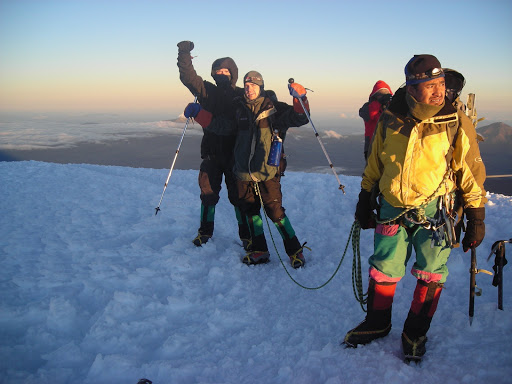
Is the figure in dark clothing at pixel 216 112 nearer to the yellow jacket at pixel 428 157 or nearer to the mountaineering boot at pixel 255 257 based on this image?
the mountaineering boot at pixel 255 257

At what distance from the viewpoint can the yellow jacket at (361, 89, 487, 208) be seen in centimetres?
281

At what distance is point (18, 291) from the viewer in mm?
4195

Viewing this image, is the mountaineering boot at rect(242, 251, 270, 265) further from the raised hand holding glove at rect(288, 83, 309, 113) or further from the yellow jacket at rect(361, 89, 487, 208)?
the yellow jacket at rect(361, 89, 487, 208)

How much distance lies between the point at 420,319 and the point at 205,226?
11.7 ft

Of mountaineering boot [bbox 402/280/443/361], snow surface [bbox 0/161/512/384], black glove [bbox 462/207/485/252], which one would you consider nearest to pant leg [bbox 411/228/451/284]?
mountaineering boot [bbox 402/280/443/361]

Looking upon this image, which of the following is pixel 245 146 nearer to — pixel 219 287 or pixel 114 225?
pixel 219 287

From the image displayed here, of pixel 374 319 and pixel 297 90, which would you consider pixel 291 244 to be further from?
pixel 297 90

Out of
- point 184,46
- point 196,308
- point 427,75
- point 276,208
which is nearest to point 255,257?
point 276,208

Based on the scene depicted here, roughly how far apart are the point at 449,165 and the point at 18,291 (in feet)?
15.2

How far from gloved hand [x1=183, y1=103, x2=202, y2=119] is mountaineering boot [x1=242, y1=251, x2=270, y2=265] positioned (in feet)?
Answer: 7.04

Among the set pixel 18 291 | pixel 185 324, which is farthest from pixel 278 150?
pixel 18 291

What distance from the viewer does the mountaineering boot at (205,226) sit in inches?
228

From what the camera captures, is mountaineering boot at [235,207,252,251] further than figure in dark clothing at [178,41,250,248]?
Yes

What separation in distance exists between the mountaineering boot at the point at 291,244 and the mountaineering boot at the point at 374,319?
177cm
